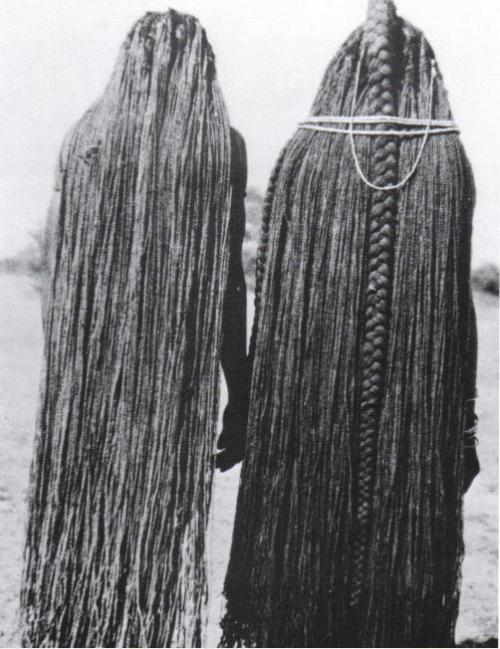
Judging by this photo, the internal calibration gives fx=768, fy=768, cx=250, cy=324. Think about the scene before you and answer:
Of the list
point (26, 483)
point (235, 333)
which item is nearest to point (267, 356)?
point (235, 333)

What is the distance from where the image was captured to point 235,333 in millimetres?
Answer: 1456

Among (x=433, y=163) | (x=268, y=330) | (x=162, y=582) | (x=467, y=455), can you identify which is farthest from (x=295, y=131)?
(x=162, y=582)

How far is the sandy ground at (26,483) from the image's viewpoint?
1.70 m

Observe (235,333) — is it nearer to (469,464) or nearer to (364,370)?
(364,370)

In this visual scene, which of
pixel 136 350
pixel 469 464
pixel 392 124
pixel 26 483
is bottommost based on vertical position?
pixel 26 483

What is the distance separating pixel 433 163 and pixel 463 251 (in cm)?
17

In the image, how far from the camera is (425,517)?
138 centimetres

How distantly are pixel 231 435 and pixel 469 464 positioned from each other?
466 mm

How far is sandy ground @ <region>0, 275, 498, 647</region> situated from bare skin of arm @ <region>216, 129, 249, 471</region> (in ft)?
0.42

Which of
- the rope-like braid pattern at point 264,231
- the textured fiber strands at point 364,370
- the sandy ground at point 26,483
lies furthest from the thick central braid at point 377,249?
the sandy ground at point 26,483

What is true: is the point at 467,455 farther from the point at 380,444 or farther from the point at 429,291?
the point at 429,291

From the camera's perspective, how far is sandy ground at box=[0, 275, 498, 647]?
170cm

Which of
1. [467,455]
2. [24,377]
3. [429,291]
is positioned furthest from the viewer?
[24,377]

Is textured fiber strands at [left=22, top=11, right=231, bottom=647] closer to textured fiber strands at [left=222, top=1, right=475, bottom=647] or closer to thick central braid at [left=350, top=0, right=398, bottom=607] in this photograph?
textured fiber strands at [left=222, top=1, right=475, bottom=647]
